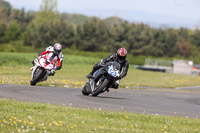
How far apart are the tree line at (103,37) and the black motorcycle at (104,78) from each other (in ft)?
212

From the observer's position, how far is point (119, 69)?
15.0m

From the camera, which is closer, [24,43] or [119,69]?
[119,69]

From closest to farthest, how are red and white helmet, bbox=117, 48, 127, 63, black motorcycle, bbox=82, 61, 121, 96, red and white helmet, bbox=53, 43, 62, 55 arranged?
1. black motorcycle, bbox=82, 61, 121, 96
2. red and white helmet, bbox=117, 48, 127, 63
3. red and white helmet, bbox=53, 43, 62, 55

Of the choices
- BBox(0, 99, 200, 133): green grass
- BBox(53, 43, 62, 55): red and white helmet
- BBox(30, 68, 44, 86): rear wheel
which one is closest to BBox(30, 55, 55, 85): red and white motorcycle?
BBox(30, 68, 44, 86): rear wheel

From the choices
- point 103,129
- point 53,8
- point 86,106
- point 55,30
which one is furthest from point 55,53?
point 53,8

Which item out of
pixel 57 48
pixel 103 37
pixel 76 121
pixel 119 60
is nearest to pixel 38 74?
pixel 57 48

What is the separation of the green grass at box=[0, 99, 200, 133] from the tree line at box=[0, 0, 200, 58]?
6926 cm

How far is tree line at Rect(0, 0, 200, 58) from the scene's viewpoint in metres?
81.5

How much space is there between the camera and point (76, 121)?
30.7ft

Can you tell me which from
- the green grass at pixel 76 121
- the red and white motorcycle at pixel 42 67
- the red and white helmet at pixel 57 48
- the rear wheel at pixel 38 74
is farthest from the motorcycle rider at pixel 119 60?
the green grass at pixel 76 121

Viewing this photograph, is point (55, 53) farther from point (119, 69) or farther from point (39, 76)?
point (119, 69)

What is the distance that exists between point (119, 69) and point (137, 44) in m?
72.6

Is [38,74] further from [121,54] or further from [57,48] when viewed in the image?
[121,54]

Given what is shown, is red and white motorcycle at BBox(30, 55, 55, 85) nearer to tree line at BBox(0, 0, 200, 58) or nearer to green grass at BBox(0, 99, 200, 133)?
green grass at BBox(0, 99, 200, 133)
